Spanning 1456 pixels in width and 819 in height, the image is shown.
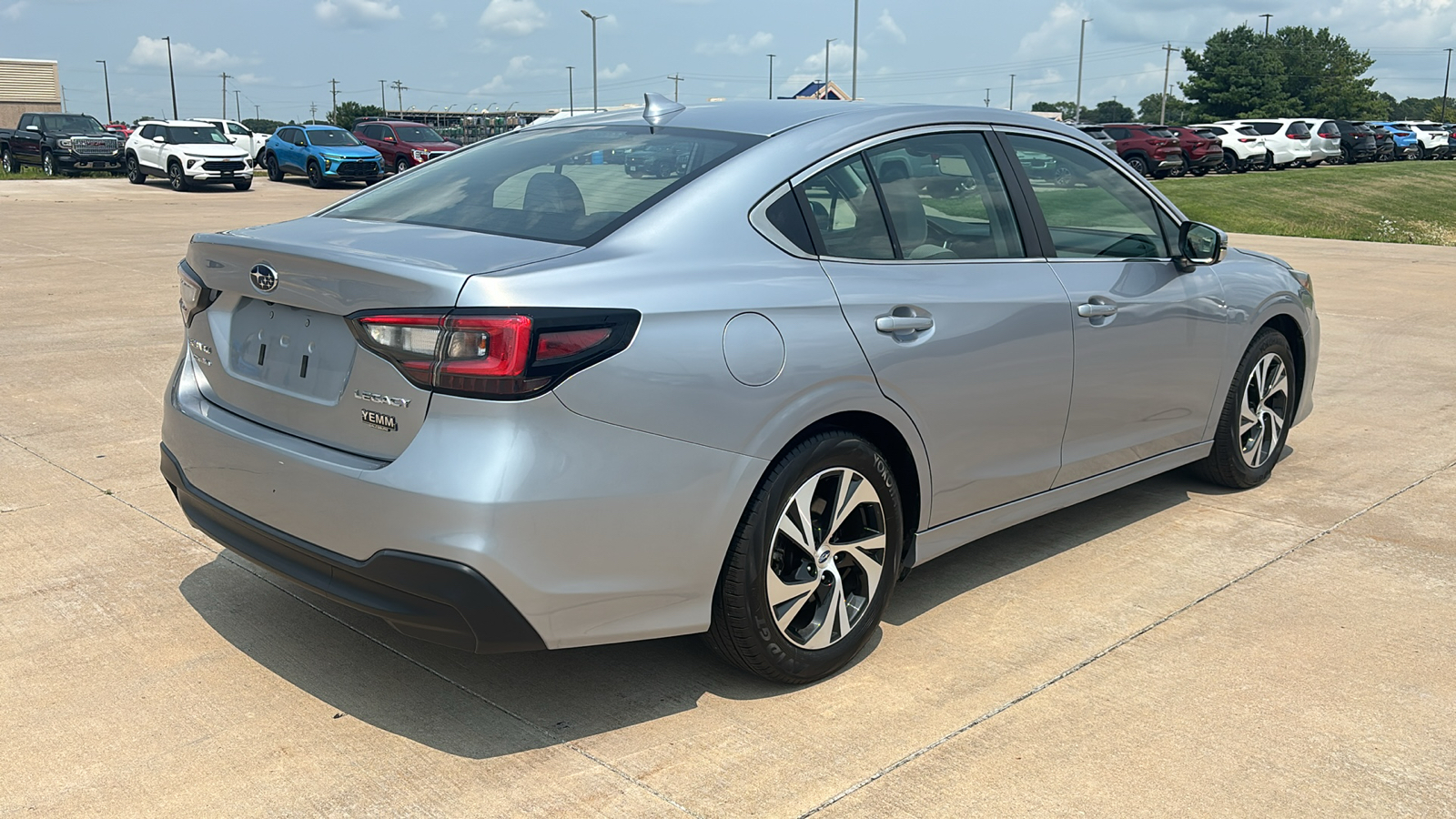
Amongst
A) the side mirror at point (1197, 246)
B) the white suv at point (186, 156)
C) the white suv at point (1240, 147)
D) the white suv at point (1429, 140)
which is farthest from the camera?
the white suv at point (1429, 140)

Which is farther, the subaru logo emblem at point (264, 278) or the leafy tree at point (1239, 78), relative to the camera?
the leafy tree at point (1239, 78)

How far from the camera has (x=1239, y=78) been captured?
8450 cm

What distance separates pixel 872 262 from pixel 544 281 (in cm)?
113

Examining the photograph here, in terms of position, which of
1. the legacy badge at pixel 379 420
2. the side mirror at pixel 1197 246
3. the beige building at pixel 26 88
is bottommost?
the legacy badge at pixel 379 420

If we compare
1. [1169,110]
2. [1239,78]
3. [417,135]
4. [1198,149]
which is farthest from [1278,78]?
[417,135]

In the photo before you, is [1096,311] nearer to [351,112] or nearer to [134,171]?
[134,171]

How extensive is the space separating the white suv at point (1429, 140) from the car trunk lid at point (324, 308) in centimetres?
5566

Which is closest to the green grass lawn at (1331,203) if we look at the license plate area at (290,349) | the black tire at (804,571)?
the black tire at (804,571)

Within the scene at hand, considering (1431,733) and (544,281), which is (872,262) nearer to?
(544,281)

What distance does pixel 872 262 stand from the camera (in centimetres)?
359

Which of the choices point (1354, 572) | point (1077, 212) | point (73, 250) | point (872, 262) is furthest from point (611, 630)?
point (73, 250)

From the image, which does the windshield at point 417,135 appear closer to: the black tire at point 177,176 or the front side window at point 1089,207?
the black tire at point 177,176

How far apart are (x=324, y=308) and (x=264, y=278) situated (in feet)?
1.00

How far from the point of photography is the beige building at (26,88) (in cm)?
6850
